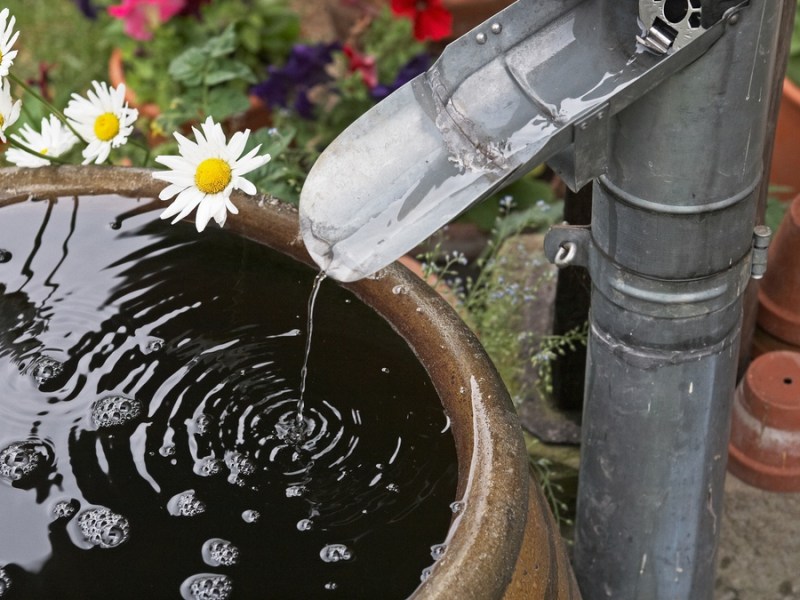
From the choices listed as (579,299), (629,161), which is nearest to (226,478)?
(629,161)

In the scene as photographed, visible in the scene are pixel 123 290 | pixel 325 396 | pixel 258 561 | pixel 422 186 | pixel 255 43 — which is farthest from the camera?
pixel 255 43

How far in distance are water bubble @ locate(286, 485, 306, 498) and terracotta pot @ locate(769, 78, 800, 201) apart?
62.3 inches

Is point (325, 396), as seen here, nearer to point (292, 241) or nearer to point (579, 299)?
point (292, 241)

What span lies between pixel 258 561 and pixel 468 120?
1.38ft

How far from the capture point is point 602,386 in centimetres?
118

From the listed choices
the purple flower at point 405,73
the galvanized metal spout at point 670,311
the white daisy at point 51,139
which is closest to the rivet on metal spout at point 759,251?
the galvanized metal spout at point 670,311

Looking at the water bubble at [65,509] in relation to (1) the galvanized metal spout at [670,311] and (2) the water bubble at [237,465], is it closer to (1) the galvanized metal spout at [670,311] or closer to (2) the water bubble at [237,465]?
(2) the water bubble at [237,465]

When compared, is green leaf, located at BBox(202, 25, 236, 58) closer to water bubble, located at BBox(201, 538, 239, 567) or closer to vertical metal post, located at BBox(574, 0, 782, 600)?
vertical metal post, located at BBox(574, 0, 782, 600)

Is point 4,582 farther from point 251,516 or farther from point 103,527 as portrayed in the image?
point 251,516

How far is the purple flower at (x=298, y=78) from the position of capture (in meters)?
2.32

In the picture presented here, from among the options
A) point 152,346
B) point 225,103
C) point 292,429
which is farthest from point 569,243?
point 225,103

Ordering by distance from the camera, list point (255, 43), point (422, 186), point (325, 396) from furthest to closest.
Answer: point (255, 43) < point (325, 396) < point (422, 186)

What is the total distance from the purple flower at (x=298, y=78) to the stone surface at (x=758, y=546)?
3.93ft

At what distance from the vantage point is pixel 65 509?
1.01m
